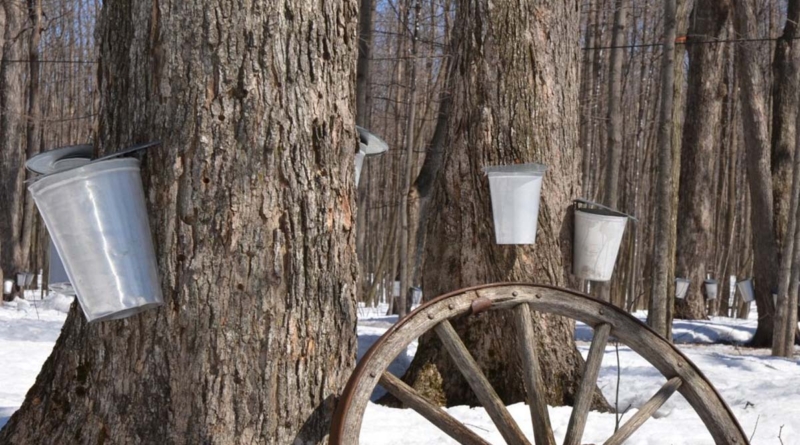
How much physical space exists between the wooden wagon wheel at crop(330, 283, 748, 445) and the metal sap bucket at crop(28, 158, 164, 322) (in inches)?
29.4

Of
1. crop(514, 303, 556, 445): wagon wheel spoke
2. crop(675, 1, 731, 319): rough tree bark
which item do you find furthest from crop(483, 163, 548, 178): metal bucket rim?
crop(675, 1, 731, 319): rough tree bark

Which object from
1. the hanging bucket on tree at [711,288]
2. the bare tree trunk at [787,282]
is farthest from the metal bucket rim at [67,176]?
the hanging bucket on tree at [711,288]

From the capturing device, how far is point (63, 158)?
245 centimetres

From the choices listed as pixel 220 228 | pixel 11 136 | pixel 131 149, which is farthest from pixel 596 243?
pixel 11 136

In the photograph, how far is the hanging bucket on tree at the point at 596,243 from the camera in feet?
12.3

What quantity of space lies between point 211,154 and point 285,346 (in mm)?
551

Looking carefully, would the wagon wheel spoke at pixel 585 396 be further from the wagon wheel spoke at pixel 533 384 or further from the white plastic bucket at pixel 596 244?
the white plastic bucket at pixel 596 244

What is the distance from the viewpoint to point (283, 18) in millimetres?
2180

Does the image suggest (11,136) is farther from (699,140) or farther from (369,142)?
(369,142)

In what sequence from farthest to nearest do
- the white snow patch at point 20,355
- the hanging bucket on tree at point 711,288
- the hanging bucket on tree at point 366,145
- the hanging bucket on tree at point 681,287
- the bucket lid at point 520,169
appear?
the hanging bucket on tree at point 711,288 → the hanging bucket on tree at point 681,287 → the white snow patch at point 20,355 → the bucket lid at point 520,169 → the hanging bucket on tree at point 366,145

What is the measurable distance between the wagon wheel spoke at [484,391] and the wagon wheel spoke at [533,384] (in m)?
0.06

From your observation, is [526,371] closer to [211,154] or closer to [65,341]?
[211,154]

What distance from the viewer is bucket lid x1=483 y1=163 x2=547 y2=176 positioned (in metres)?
3.49

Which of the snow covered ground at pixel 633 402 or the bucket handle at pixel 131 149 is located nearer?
the bucket handle at pixel 131 149
